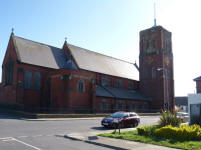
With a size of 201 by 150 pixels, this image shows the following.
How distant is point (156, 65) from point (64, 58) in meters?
22.0

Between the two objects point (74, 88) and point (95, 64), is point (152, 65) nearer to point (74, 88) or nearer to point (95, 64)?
point (95, 64)

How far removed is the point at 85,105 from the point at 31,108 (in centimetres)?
893

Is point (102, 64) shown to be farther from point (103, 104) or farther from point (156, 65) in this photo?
point (156, 65)

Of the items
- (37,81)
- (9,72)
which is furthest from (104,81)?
(9,72)

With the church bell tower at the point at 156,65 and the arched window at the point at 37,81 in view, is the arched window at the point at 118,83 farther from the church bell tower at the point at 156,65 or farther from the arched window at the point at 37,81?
the arched window at the point at 37,81

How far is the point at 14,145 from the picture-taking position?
1049 centimetres

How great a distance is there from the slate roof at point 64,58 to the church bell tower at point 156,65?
4.65m

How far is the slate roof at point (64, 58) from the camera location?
39.5 metres

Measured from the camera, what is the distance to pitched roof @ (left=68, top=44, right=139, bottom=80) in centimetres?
4603

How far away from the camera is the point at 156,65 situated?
176 feet

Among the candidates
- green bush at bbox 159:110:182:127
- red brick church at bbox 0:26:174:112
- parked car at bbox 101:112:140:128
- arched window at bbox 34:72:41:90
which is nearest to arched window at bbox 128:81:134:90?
red brick church at bbox 0:26:174:112

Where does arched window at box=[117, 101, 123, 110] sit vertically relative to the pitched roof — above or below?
below

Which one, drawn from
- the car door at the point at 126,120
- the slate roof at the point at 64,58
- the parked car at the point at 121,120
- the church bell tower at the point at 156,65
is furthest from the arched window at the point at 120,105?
the car door at the point at 126,120

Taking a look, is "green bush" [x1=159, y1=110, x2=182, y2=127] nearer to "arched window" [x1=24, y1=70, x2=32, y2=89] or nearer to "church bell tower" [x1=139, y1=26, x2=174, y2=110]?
"arched window" [x1=24, y1=70, x2=32, y2=89]
